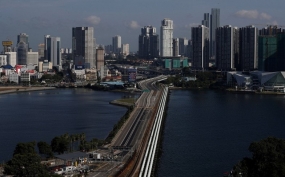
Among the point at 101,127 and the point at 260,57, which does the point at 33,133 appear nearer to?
the point at 101,127

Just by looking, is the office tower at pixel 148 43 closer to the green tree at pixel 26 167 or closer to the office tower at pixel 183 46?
the office tower at pixel 183 46

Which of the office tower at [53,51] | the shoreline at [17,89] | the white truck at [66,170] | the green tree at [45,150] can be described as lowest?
the white truck at [66,170]

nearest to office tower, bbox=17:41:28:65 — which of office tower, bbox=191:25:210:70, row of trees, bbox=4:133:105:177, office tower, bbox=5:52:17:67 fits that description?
office tower, bbox=5:52:17:67

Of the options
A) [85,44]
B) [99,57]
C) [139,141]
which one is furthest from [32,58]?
[139,141]

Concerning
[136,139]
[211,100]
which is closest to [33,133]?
[136,139]

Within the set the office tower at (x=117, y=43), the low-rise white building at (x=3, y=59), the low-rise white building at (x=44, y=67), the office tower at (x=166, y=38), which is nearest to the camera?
the low-rise white building at (x=44, y=67)

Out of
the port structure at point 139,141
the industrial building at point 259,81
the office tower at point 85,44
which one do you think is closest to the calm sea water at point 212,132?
the port structure at point 139,141

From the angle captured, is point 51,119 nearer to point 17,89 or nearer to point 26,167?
point 26,167
